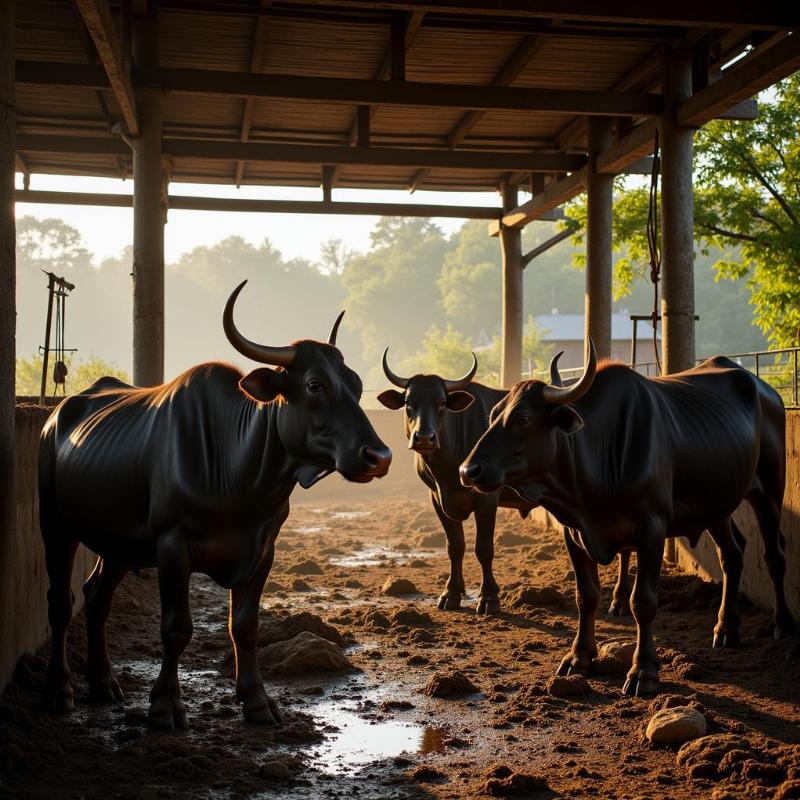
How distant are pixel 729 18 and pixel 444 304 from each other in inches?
2900

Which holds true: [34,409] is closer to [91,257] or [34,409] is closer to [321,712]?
[321,712]

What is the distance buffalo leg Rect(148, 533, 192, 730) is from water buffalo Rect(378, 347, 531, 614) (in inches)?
142

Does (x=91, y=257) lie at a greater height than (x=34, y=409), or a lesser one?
greater

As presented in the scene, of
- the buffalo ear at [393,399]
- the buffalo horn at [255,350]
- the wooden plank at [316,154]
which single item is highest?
the wooden plank at [316,154]

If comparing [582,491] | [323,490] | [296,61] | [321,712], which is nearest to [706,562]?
[582,491]

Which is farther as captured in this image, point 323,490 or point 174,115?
point 323,490

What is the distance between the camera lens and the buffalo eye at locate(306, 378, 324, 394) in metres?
5.28

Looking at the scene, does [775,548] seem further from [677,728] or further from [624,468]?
[677,728]

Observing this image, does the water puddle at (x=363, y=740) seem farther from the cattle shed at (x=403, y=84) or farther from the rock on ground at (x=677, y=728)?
the cattle shed at (x=403, y=84)

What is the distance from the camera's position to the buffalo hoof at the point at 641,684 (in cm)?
611

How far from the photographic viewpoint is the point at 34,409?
732cm

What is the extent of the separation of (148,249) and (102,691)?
5.62 meters

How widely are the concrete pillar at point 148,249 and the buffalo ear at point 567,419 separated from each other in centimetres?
536

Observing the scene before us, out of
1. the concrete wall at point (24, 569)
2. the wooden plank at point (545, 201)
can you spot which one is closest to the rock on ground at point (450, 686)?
the concrete wall at point (24, 569)
